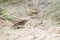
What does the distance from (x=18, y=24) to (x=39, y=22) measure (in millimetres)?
520

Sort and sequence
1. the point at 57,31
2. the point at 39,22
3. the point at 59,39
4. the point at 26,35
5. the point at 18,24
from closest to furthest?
the point at 59,39 → the point at 26,35 → the point at 57,31 → the point at 18,24 → the point at 39,22

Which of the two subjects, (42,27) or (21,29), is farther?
(42,27)

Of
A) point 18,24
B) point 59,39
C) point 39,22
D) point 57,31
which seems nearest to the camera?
point 59,39

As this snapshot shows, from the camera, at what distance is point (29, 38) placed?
2.89 meters

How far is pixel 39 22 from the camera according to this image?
153 inches

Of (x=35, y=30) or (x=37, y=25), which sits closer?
(x=35, y=30)

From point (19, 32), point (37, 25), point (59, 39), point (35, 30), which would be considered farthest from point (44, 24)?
point (59, 39)

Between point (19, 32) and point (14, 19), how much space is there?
2.18 feet

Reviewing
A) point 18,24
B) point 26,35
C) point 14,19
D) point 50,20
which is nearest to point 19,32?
point 26,35

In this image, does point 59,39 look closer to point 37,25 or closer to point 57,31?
point 57,31

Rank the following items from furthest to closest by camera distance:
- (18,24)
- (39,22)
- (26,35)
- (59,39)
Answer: (39,22)
(18,24)
(26,35)
(59,39)

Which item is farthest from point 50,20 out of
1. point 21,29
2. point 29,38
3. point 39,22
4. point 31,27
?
point 29,38

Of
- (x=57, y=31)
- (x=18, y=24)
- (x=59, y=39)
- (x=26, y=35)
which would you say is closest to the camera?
(x=59, y=39)

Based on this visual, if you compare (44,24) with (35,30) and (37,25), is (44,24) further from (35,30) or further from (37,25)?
(35,30)
